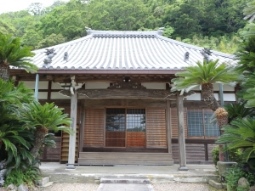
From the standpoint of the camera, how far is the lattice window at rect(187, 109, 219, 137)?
894 cm

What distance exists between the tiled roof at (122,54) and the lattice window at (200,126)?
2078 mm

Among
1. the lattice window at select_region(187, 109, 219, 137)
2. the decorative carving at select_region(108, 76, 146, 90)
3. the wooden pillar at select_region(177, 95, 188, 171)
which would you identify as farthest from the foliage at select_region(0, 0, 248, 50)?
the wooden pillar at select_region(177, 95, 188, 171)

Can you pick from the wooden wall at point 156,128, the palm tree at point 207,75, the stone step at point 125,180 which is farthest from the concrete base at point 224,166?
the wooden wall at point 156,128

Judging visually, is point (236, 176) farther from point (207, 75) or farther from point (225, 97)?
point (225, 97)

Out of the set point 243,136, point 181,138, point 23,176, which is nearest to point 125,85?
point 181,138

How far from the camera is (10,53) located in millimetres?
5074

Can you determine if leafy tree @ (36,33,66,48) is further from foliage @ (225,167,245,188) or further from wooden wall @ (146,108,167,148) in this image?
foliage @ (225,167,245,188)

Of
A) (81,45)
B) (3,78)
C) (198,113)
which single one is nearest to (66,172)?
(3,78)

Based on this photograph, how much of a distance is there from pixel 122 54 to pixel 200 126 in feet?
13.5

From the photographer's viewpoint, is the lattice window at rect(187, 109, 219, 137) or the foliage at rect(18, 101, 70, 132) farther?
the lattice window at rect(187, 109, 219, 137)

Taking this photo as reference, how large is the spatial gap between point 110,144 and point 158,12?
22585 mm

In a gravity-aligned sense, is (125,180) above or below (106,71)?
below

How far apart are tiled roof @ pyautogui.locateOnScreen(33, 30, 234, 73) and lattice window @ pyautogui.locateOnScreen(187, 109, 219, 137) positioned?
6.82 ft

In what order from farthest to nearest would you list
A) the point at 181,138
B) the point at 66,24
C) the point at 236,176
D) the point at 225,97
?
the point at 66,24, the point at 225,97, the point at 181,138, the point at 236,176
